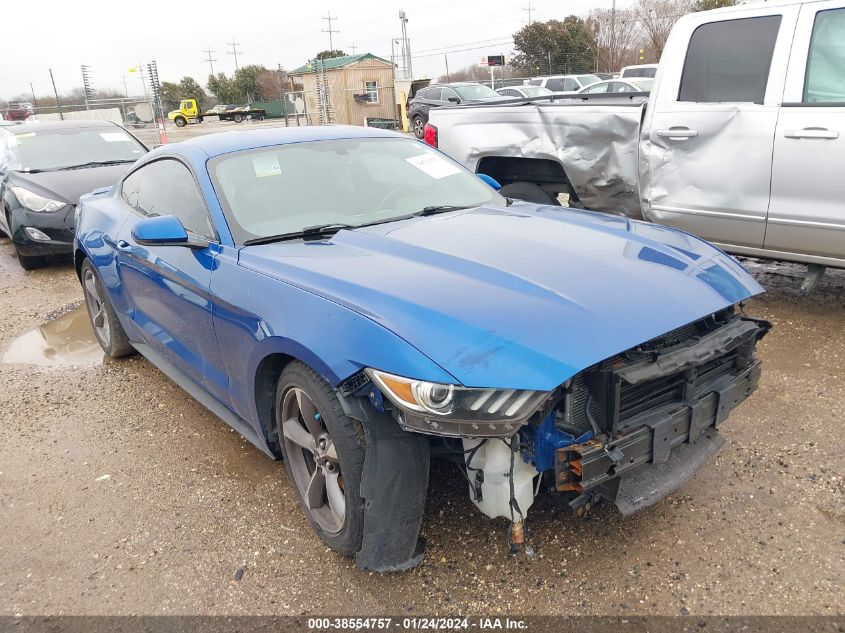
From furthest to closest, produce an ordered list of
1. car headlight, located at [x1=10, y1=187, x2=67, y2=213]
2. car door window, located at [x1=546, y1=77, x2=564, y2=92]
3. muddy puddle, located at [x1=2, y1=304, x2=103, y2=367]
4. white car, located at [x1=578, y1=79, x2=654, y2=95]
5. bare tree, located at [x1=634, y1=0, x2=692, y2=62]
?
bare tree, located at [x1=634, y1=0, x2=692, y2=62]
car door window, located at [x1=546, y1=77, x2=564, y2=92]
white car, located at [x1=578, y1=79, x2=654, y2=95]
car headlight, located at [x1=10, y1=187, x2=67, y2=213]
muddy puddle, located at [x1=2, y1=304, x2=103, y2=367]

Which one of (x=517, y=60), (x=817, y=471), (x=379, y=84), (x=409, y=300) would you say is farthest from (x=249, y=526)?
(x=517, y=60)

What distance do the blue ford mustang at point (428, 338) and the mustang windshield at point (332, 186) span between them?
1 cm

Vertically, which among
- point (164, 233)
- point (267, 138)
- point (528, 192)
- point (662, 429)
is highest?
point (267, 138)

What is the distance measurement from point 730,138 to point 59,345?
17.6 ft

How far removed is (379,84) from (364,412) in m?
35.6

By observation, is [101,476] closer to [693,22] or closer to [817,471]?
[817,471]

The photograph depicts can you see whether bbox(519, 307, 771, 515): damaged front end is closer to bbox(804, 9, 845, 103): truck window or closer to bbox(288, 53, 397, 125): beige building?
bbox(804, 9, 845, 103): truck window

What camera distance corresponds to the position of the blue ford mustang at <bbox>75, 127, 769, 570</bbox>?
6.98 ft

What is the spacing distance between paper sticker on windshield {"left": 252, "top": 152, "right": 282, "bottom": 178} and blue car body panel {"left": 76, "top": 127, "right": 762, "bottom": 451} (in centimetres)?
12

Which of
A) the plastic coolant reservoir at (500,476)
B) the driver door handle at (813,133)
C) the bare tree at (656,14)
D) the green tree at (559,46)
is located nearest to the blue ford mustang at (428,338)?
the plastic coolant reservoir at (500,476)

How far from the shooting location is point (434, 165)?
12.7ft

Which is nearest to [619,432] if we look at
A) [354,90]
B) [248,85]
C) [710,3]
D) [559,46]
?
[354,90]

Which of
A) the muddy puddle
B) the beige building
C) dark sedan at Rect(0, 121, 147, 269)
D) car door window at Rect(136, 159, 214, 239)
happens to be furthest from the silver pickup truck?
the beige building

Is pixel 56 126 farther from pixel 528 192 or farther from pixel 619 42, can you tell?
pixel 619 42
